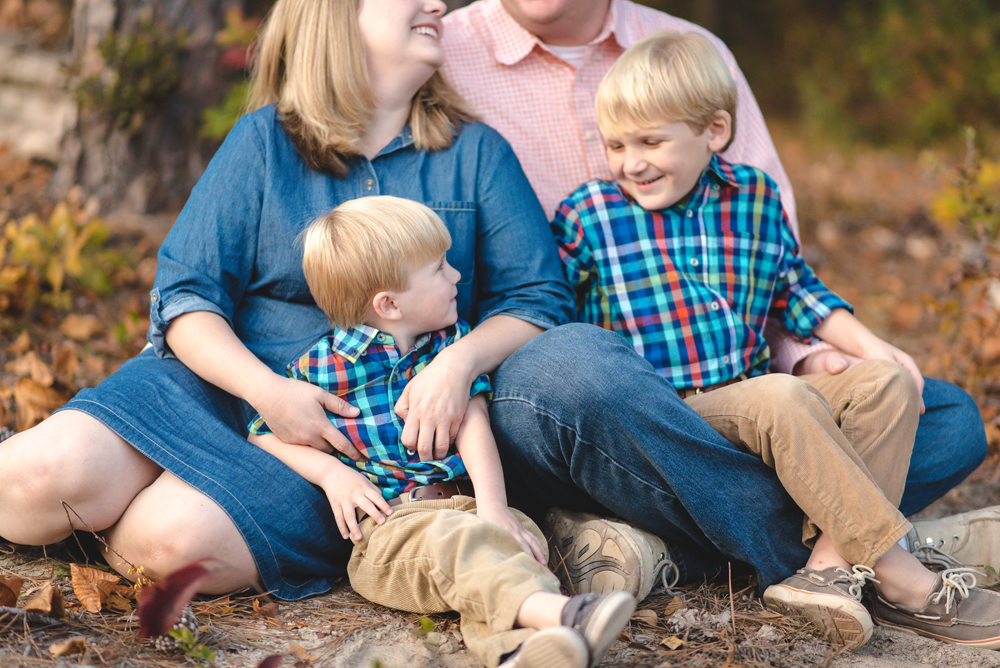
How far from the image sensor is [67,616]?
1737mm

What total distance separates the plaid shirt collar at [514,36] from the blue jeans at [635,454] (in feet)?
3.61

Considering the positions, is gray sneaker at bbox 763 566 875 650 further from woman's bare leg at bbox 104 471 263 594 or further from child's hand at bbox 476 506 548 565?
woman's bare leg at bbox 104 471 263 594

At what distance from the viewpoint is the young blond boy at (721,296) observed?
186cm

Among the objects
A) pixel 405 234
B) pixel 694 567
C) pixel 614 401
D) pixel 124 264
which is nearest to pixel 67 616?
pixel 405 234

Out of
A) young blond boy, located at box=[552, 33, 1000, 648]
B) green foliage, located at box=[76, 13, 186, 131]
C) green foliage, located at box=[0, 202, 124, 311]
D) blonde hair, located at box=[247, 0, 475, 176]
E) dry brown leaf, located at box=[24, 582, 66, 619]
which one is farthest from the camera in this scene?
green foliage, located at box=[76, 13, 186, 131]

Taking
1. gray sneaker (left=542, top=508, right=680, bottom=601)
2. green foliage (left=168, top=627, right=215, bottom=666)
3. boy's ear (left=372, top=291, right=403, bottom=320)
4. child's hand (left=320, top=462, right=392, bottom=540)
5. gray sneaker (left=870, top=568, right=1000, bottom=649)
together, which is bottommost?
gray sneaker (left=870, top=568, right=1000, bottom=649)

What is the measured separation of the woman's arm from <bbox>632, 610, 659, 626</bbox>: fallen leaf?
2.34ft

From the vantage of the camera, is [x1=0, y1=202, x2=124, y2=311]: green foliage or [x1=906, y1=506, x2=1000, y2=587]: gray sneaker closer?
[x1=906, y1=506, x2=1000, y2=587]: gray sneaker

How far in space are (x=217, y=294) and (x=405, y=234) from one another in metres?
0.50

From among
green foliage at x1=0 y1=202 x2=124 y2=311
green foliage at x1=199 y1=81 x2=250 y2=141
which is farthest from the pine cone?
green foliage at x1=199 y1=81 x2=250 y2=141

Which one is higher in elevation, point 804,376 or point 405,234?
point 405,234

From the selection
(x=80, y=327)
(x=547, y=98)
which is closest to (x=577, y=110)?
(x=547, y=98)

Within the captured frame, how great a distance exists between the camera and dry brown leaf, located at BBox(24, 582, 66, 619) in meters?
1.65

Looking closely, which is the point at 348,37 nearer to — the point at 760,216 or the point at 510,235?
the point at 510,235
